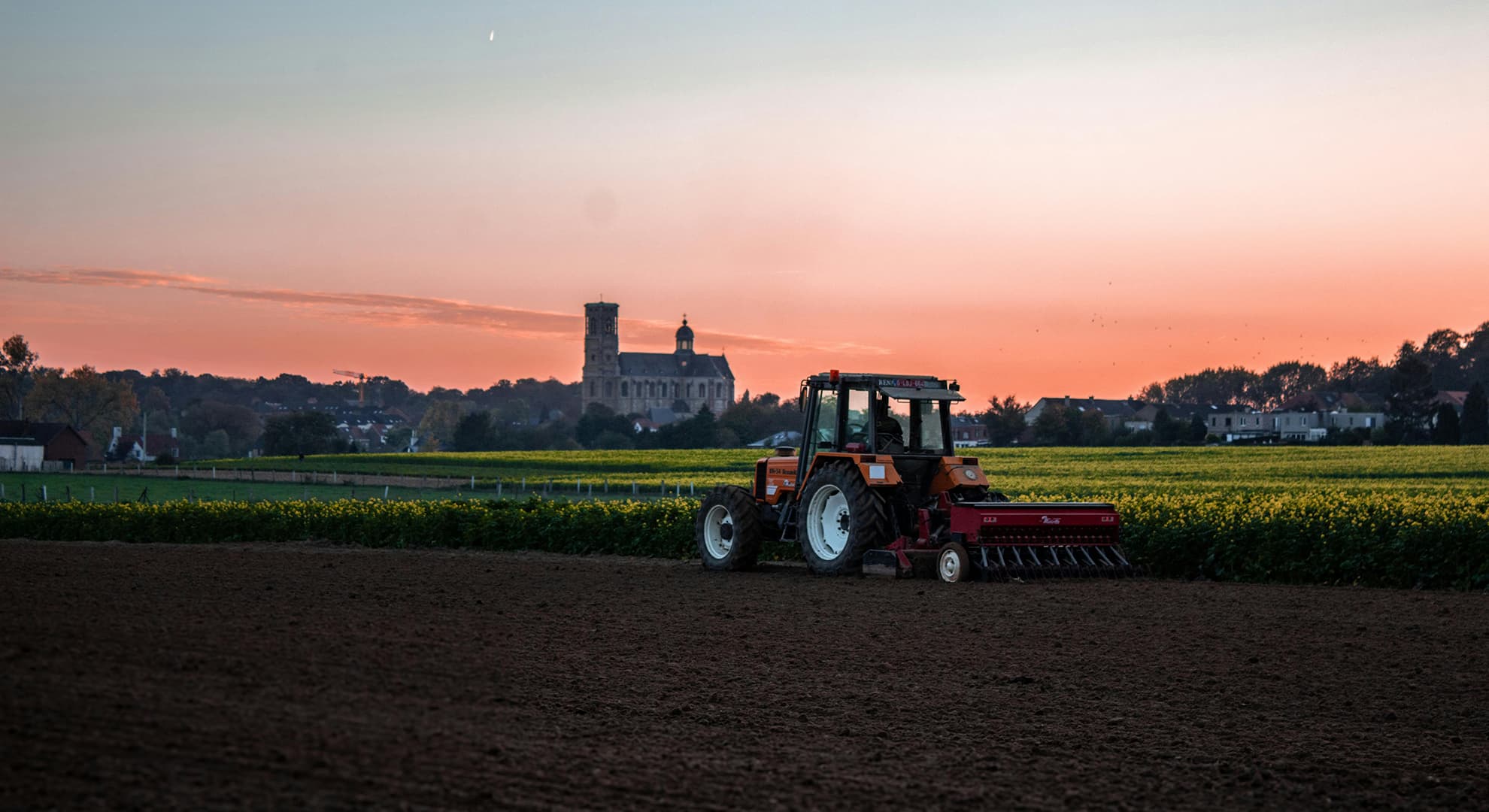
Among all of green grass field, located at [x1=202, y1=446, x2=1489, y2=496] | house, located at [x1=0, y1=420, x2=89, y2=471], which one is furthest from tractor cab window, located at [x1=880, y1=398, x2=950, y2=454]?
house, located at [x1=0, y1=420, x2=89, y2=471]

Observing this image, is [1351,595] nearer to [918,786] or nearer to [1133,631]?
[1133,631]

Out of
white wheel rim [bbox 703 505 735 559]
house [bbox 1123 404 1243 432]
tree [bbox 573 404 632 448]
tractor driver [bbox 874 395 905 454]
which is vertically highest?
house [bbox 1123 404 1243 432]

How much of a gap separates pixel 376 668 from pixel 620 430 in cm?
12674

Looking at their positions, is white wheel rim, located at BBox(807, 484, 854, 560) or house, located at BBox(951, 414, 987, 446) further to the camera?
house, located at BBox(951, 414, 987, 446)

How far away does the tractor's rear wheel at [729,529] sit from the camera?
19.1 m

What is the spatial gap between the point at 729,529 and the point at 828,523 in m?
1.72

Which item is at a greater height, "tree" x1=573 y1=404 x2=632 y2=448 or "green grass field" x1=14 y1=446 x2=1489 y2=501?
"tree" x1=573 y1=404 x2=632 y2=448

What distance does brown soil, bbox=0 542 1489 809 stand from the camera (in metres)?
6.89

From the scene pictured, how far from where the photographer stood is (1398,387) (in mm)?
112312

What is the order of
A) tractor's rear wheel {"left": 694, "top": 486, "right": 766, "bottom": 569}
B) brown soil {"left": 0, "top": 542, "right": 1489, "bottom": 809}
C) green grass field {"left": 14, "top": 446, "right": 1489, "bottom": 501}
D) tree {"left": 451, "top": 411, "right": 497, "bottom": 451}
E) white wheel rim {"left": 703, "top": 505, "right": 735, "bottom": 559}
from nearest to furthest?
brown soil {"left": 0, "top": 542, "right": 1489, "bottom": 809} → tractor's rear wheel {"left": 694, "top": 486, "right": 766, "bottom": 569} → white wheel rim {"left": 703, "top": 505, "right": 735, "bottom": 559} → green grass field {"left": 14, "top": 446, "right": 1489, "bottom": 501} → tree {"left": 451, "top": 411, "right": 497, "bottom": 451}

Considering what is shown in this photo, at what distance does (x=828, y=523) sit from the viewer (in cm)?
1822

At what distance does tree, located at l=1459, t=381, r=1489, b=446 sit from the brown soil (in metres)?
83.6

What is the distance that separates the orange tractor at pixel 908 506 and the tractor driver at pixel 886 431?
0.02 m

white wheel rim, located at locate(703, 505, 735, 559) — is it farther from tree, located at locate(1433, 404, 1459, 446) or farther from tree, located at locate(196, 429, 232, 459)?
tree, located at locate(196, 429, 232, 459)
